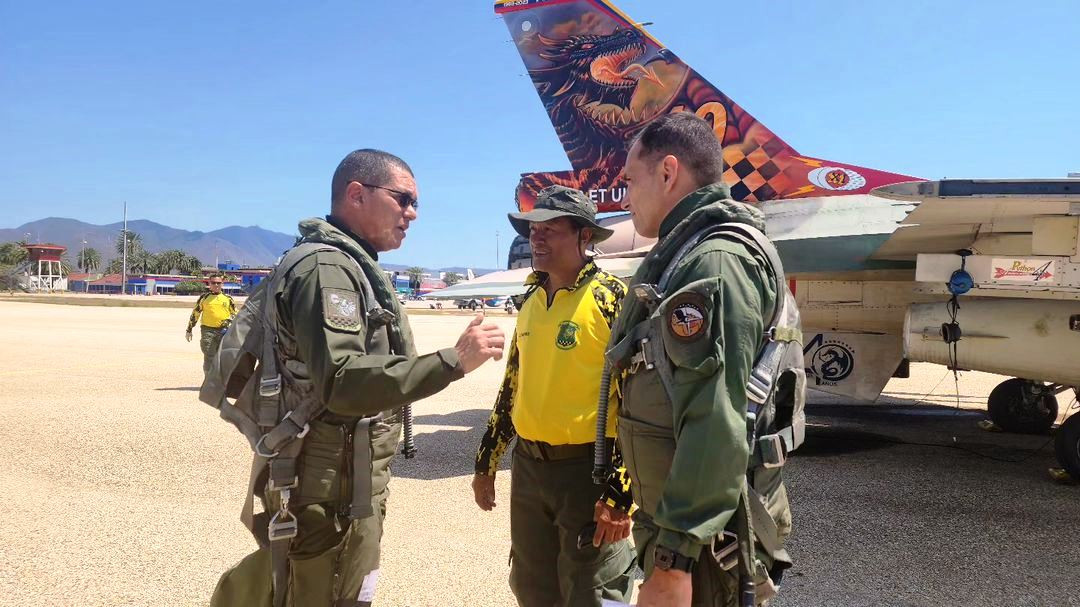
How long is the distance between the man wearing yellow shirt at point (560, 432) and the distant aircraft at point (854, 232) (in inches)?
108

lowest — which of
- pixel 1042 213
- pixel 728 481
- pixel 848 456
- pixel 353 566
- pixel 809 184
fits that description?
pixel 848 456

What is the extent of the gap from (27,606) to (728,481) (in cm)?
372

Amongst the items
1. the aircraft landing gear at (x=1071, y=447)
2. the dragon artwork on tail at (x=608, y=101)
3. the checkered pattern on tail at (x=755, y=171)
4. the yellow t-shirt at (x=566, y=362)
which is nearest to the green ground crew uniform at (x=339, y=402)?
the yellow t-shirt at (x=566, y=362)

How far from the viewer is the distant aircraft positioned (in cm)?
530

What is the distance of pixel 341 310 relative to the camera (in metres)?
2.07

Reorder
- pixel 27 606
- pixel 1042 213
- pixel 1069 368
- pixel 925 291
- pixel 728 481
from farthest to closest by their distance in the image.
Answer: pixel 925 291
pixel 1069 368
pixel 1042 213
pixel 27 606
pixel 728 481

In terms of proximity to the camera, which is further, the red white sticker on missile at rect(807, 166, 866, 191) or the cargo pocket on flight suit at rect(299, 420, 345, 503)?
the red white sticker on missile at rect(807, 166, 866, 191)

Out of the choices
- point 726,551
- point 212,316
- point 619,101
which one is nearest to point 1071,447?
point 726,551

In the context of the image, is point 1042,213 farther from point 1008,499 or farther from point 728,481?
point 728,481

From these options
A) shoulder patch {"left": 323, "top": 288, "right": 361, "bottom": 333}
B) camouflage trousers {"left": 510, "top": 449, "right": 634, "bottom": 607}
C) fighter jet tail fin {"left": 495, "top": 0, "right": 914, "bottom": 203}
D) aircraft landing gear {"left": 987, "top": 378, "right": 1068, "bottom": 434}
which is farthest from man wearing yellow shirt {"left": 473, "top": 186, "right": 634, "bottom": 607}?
aircraft landing gear {"left": 987, "top": 378, "right": 1068, "bottom": 434}

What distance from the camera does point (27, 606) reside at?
130 inches

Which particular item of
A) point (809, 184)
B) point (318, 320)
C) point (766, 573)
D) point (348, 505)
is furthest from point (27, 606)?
point (809, 184)

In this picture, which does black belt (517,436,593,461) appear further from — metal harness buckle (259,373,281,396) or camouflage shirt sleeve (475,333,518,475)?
metal harness buckle (259,373,281,396)

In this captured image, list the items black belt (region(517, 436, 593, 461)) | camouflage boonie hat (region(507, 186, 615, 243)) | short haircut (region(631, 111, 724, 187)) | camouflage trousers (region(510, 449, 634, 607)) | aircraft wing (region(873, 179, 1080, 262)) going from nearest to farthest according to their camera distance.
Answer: short haircut (region(631, 111, 724, 187)) < camouflage trousers (region(510, 449, 634, 607)) < black belt (region(517, 436, 593, 461)) < camouflage boonie hat (region(507, 186, 615, 243)) < aircraft wing (region(873, 179, 1080, 262))
